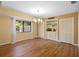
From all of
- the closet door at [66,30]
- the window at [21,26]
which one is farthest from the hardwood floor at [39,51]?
the window at [21,26]

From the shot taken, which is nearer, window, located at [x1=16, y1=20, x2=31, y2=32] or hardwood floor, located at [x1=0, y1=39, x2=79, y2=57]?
hardwood floor, located at [x1=0, y1=39, x2=79, y2=57]

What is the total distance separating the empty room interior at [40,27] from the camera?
3.83 m

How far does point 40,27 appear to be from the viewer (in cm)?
726

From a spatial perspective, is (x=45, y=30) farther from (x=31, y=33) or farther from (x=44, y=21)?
(x=31, y=33)

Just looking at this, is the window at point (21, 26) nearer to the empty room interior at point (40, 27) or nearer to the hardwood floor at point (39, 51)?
the empty room interior at point (40, 27)

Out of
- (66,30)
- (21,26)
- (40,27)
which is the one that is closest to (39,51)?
(66,30)

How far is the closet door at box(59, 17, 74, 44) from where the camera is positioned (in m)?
4.77

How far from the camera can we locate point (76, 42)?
4484 mm

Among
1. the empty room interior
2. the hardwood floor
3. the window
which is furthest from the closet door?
the window

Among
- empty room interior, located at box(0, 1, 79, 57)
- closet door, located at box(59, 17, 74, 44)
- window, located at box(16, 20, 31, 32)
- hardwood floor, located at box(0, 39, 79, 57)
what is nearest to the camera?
hardwood floor, located at box(0, 39, 79, 57)

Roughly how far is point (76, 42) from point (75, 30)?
641 millimetres

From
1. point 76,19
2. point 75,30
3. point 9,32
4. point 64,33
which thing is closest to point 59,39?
point 64,33

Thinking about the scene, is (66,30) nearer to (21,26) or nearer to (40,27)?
(40,27)

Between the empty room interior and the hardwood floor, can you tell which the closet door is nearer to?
the empty room interior
